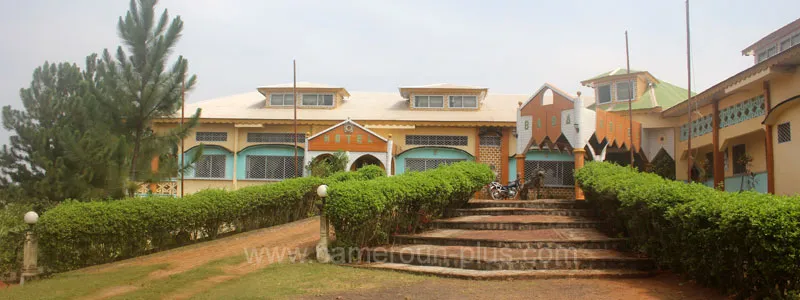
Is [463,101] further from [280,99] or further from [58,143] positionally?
[58,143]

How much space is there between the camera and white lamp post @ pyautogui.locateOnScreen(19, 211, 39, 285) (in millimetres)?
8760

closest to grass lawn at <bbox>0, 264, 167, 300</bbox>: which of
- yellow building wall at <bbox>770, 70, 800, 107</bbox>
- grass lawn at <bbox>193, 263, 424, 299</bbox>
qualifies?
grass lawn at <bbox>193, 263, 424, 299</bbox>

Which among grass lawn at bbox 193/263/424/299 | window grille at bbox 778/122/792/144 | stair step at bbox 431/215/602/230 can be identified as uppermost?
window grille at bbox 778/122/792/144

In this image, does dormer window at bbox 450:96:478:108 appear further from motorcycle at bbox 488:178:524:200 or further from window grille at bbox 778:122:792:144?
window grille at bbox 778:122:792:144

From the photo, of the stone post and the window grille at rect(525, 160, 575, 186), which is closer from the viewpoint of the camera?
the stone post

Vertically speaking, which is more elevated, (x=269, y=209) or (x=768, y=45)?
(x=768, y=45)

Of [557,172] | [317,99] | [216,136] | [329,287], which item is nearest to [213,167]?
[216,136]

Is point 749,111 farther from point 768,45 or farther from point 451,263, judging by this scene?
point 451,263

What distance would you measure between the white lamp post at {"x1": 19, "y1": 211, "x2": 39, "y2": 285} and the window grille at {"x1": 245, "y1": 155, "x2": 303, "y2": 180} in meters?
11.9

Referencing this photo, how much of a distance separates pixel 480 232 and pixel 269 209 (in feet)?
17.1

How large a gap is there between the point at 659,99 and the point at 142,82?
16.3 meters

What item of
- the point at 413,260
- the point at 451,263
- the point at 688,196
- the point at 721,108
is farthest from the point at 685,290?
the point at 721,108

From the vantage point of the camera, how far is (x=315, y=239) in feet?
34.8

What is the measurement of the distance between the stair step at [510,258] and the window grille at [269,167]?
12.6 m
